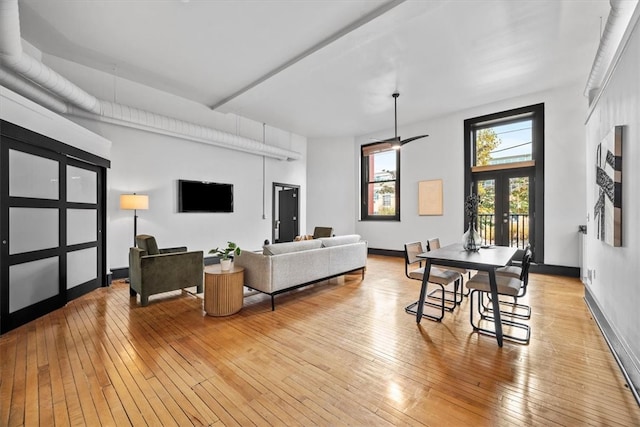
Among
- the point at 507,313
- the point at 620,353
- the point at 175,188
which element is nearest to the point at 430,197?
the point at 507,313

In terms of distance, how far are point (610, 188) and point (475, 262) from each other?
1.38 meters

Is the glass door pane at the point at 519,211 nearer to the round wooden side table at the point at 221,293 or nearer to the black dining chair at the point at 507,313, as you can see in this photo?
the black dining chair at the point at 507,313

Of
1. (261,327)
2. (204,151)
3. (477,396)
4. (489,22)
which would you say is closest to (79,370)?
(261,327)

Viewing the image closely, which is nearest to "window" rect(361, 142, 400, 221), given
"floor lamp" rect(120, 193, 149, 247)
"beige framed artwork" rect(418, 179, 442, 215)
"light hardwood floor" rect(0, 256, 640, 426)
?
"beige framed artwork" rect(418, 179, 442, 215)

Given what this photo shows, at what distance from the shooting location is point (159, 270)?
3.86 m

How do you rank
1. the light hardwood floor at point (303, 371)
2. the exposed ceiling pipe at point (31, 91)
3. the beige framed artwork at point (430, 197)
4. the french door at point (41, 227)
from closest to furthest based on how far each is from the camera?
the light hardwood floor at point (303, 371), the french door at point (41, 227), the exposed ceiling pipe at point (31, 91), the beige framed artwork at point (430, 197)

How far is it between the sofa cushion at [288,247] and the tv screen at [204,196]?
3.13m

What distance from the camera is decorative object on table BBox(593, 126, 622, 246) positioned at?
2.39 meters

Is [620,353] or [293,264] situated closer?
[620,353]

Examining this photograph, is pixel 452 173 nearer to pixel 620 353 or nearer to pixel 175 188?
pixel 620 353

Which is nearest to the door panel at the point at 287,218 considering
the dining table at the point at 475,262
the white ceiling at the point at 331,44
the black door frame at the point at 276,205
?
the black door frame at the point at 276,205

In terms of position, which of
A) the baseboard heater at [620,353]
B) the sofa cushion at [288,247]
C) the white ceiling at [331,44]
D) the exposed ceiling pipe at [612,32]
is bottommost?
the baseboard heater at [620,353]

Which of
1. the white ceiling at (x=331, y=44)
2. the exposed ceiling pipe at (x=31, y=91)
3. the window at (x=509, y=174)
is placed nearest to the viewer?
the white ceiling at (x=331, y=44)

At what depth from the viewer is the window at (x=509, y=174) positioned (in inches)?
218
